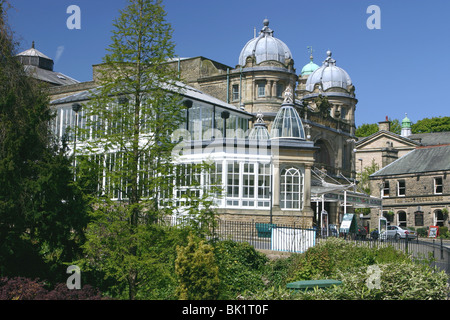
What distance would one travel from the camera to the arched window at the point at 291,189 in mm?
28594

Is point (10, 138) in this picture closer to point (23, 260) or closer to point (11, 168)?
point (11, 168)

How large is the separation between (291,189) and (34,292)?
18.7 m

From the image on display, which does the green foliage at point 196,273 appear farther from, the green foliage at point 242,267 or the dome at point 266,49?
the dome at point 266,49

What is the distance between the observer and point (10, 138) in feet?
43.5

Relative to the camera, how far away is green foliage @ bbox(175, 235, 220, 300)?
38.2 feet

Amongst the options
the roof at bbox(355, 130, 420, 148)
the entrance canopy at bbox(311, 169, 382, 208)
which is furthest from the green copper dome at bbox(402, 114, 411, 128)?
the entrance canopy at bbox(311, 169, 382, 208)

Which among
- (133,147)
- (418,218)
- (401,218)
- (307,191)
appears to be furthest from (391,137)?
(133,147)

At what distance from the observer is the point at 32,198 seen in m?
13.5

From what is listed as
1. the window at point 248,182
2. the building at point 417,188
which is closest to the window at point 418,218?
the building at point 417,188

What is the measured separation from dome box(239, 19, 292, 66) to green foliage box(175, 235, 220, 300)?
3766 cm

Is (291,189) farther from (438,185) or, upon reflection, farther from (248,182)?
(438,185)

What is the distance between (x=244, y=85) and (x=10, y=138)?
34.6 m

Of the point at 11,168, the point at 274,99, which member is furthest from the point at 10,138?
the point at 274,99

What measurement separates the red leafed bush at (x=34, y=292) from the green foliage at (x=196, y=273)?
1.90 metres
